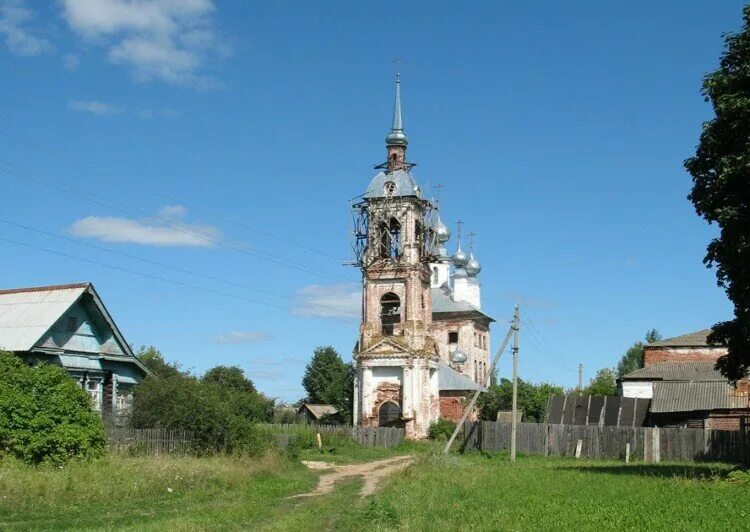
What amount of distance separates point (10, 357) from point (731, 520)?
706 inches

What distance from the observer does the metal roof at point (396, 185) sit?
59.2m

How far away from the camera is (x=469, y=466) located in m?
31.5

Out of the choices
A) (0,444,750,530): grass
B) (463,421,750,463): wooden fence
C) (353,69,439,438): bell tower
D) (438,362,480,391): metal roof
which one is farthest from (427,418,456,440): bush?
(0,444,750,530): grass

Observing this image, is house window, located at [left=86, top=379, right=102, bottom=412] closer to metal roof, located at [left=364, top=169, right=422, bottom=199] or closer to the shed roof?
metal roof, located at [left=364, top=169, right=422, bottom=199]

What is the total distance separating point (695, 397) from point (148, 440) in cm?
2657

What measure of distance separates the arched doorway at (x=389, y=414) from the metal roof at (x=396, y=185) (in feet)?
43.8

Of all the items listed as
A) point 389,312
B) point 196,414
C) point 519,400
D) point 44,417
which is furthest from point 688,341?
point 44,417

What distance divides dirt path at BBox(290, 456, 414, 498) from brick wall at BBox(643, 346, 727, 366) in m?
22.5

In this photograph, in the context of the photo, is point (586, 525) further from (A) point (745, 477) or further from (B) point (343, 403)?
(B) point (343, 403)

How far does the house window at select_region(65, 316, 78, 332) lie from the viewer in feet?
97.0

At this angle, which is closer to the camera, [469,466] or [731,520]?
[731,520]

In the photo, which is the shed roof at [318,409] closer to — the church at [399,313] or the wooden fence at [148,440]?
the church at [399,313]

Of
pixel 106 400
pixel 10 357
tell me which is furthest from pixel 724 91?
pixel 106 400

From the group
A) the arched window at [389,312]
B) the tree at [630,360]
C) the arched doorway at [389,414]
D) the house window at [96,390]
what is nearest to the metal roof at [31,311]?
the house window at [96,390]
